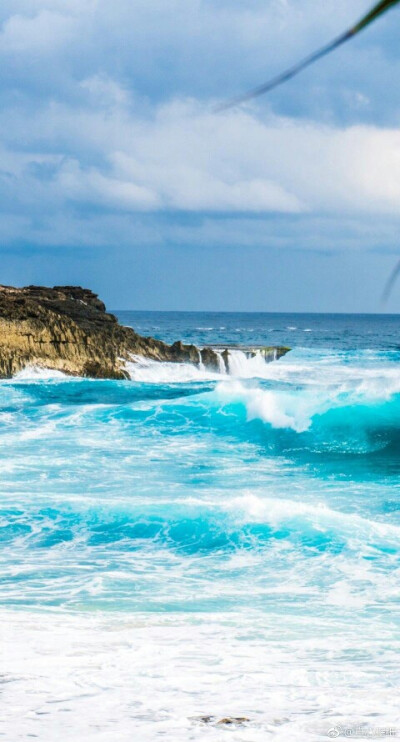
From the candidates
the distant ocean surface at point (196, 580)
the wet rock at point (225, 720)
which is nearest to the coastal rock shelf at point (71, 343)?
the distant ocean surface at point (196, 580)

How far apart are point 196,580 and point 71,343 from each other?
22.4 meters

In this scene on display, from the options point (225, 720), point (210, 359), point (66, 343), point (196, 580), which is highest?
point (66, 343)

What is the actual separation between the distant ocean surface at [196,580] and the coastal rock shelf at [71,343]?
26.4 feet

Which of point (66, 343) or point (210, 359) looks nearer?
point (66, 343)

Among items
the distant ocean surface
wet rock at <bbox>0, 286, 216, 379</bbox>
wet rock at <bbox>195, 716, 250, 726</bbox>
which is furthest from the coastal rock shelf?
wet rock at <bbox>195, 716, 250, 726</bbox>

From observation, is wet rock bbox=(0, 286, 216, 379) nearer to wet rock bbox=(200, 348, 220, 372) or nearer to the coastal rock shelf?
the coastal rock shelf

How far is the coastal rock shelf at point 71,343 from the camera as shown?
2845 cm

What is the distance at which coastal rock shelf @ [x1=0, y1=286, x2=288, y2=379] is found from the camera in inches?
1120

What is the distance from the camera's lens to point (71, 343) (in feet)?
96.8

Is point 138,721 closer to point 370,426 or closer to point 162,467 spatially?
point 162,467

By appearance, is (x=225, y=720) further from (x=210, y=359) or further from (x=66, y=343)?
(x=210, y=359)

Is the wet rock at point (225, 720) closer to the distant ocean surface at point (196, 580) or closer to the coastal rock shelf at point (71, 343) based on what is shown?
the distant ocean surface at point (196, 580)

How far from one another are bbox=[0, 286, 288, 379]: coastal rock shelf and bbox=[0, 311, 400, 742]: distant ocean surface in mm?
8045

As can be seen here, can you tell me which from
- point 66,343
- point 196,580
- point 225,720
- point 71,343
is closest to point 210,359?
point 71,343
